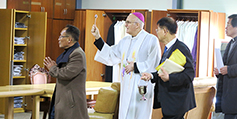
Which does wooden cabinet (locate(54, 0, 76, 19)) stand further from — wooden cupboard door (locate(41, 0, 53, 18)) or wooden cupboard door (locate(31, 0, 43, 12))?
wooden cupboard door (locate(31, 0, 43, 12))

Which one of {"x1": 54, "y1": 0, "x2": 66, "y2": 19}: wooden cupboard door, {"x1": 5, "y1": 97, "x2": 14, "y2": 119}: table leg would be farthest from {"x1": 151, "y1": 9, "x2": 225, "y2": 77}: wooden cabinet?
{"x1": 5, "y1": 97, "x2": 14, "y2": 119}: table leg

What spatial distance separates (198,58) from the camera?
20.6 feet

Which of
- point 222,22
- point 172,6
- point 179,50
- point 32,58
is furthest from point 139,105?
point 172,6

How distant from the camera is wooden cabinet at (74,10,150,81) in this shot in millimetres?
7301

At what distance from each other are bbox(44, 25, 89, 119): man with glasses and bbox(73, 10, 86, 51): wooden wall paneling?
3.73 m

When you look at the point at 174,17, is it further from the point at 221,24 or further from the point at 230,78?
the point at 230,78

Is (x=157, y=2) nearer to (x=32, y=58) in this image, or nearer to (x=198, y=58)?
(x=198, y=58)

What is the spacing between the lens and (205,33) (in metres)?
6.34

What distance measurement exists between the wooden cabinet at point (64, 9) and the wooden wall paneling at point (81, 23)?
163 mm

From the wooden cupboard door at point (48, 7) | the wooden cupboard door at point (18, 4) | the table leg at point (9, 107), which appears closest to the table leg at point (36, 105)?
the table leg at point (9, 107)

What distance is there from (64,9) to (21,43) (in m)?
1.29

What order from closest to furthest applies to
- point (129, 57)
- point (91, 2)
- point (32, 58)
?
point (129, 57) → point (32, 58) → point (91, 2)

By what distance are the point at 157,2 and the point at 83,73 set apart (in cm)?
495

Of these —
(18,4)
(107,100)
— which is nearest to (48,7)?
(18,4)
